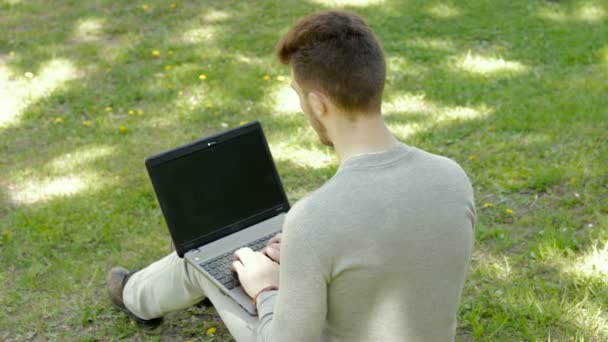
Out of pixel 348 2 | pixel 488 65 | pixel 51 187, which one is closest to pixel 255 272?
pixel 51 187

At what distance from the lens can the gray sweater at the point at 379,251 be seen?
198 centimetres

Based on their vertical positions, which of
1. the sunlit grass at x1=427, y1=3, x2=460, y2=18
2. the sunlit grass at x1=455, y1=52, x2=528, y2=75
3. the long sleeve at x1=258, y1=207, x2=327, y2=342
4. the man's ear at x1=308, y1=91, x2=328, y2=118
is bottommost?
the sunlit grass at x1=455, y1=52, x2=528, y2=75

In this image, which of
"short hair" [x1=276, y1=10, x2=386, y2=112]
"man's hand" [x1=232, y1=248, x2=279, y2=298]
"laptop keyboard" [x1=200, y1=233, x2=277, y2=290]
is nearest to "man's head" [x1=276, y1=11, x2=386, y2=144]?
"short hair" [x1=276, y1=10, x2=386, y2=112]

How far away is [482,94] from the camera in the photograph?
18.2 feet

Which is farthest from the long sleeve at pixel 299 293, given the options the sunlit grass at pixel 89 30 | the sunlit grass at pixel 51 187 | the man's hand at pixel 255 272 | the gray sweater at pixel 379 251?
the sunlit grass at pixel 89 30

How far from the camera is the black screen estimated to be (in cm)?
304

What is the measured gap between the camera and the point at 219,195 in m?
3.17

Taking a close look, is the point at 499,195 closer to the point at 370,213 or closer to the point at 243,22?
the point at 370,213

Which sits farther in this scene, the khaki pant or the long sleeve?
the khaki pant

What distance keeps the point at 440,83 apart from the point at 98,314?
3152 millimetres

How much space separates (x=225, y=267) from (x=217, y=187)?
1.29 feet

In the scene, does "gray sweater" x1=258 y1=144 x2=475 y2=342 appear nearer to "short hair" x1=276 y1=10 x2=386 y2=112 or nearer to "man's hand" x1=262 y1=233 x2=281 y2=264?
"short hair" x1=276 y1=10 x2=386 y2=112

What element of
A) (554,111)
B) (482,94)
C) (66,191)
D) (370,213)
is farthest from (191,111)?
(370,213)

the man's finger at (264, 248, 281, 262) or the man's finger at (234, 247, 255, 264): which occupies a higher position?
the man's finger at (234, 247, 255, 264)
